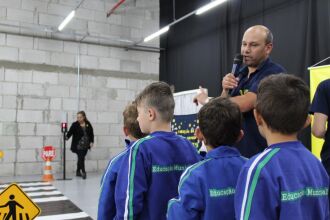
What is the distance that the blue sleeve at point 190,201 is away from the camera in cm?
116

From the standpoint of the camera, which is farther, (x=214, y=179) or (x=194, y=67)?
(x=194, y=67)

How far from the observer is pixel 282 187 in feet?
3.05

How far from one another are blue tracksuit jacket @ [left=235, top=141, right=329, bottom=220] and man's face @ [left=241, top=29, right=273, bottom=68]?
87cm

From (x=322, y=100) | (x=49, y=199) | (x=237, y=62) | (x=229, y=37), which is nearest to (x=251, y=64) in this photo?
(x=237, y=62)

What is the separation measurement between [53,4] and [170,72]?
346cm

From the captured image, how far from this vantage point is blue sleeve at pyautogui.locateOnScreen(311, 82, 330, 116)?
186cm

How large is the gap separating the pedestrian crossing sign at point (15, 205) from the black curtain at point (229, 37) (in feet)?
15.4

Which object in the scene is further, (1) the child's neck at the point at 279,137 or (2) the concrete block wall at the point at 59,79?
(2) the concrete block wall at the point at 59,79

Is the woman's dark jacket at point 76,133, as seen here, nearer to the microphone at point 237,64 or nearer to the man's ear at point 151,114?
the microphone at point 237,64

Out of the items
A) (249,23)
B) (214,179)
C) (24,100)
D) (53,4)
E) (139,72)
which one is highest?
(53,4)

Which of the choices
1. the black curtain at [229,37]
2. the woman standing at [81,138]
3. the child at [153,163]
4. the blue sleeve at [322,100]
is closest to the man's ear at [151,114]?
the child at [153,163]

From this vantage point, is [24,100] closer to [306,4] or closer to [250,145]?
[306,4]

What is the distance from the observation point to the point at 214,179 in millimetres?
1201

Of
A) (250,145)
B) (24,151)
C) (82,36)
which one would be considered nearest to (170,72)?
(82,36)
